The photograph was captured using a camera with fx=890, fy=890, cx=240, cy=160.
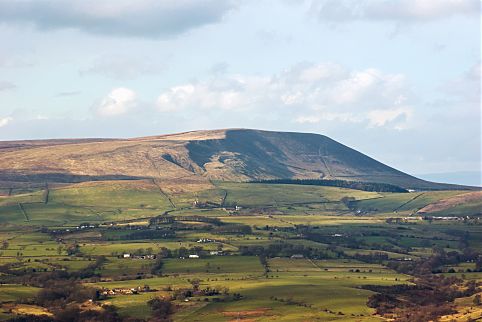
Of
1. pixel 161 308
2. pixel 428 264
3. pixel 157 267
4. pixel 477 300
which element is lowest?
pixel 161 308

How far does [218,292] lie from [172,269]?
31807 mm

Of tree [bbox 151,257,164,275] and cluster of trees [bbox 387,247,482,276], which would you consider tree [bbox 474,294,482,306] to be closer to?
cluster of trees [bbox 387,247,482,276]

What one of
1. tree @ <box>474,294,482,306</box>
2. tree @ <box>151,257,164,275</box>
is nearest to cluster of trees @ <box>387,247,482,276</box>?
tree @ <box>474,294,482,306</box>

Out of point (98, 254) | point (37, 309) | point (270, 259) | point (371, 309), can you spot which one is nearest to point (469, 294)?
point (371, 309)

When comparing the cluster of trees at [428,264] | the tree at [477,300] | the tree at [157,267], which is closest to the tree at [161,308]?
the tree at [157,267]

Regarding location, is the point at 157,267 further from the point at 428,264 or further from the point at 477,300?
the point at 477,300

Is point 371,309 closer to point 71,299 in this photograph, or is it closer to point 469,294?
point 469,294

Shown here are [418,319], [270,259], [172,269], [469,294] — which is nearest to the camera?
[418,319]

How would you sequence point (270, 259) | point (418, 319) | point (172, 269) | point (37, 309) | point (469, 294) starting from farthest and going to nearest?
point (270, 259) < point (172, 269) < point (469, 294) < point (37, 309) < point (418, 319)

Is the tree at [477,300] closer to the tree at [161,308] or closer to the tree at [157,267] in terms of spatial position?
the tree at [161,308]

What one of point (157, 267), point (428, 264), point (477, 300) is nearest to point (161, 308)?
point (157, 267)

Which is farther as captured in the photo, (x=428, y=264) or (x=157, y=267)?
(x=428, y=264)

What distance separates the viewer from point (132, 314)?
5413 inches

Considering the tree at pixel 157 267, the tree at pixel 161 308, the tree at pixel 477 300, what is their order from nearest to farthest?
1. the tree at pixel 161 308
2. the tree at pixel 477 300
3. the tree at pixel 157 267
